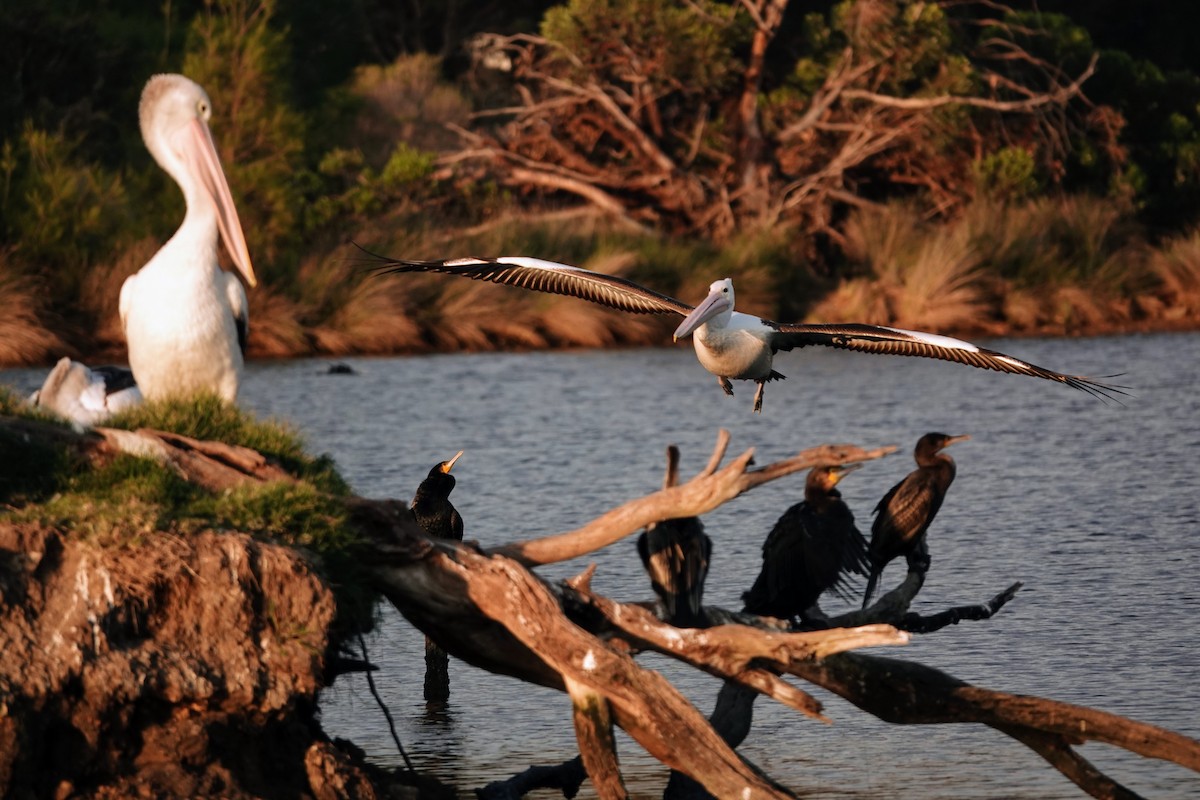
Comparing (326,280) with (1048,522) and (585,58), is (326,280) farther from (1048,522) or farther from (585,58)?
(1048,522)

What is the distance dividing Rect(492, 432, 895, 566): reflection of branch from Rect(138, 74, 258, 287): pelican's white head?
3528 mm

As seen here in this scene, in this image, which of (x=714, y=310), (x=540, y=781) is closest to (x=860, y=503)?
(x=714, y=310)

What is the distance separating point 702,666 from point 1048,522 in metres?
6.13

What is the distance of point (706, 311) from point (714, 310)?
0.09 metres

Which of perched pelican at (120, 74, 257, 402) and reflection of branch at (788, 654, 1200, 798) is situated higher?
perched pelican at (120, 74, 257, 402)

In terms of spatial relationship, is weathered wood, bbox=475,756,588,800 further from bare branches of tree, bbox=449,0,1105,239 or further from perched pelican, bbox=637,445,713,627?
bare branches of tree, bbox=449,0,1105,239

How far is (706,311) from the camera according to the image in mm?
8070

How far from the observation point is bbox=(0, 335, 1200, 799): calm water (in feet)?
23.7

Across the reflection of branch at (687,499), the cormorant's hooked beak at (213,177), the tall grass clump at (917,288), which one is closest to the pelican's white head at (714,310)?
the reflection of branch at (687,499)

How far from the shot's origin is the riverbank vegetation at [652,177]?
2173cm

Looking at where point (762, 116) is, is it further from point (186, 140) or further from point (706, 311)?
point (706, 311)

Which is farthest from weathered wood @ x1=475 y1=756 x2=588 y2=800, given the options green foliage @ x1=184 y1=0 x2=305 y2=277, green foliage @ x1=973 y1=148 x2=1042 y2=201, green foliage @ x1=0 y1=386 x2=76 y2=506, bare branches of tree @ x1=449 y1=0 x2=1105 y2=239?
green foliage @ x1=973 y1=148 x2=1042 y2=201

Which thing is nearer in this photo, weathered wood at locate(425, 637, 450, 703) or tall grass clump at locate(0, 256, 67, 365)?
weathered wood at locate(425, 637, 450, 703)

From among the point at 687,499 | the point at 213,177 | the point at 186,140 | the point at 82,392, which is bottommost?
the point at 82,392
